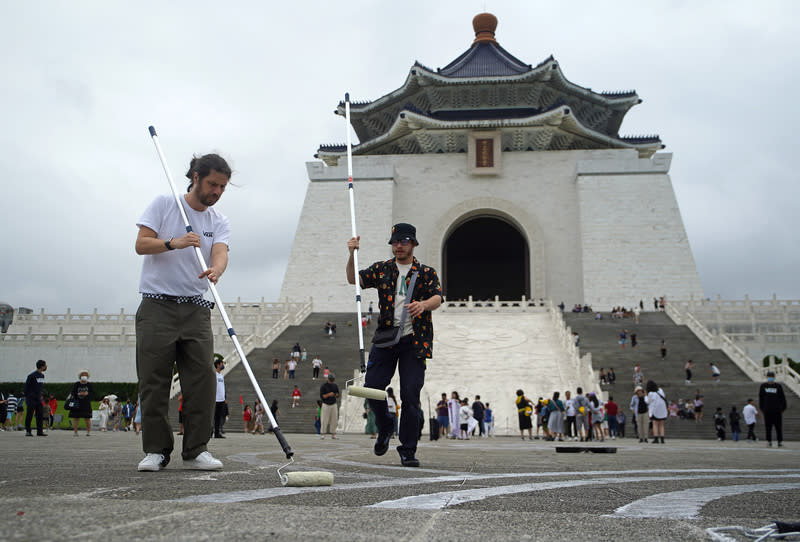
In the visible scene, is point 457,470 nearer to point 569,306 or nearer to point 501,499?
point 501,499

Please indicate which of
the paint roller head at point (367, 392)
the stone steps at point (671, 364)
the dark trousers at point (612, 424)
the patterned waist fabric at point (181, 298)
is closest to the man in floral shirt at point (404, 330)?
the paint roller head at point (367, 392)

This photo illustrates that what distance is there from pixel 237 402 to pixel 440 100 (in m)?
23.2

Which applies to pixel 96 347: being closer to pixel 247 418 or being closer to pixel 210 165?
pixel 247 418

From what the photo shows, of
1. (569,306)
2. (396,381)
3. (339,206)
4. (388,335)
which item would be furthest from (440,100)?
(388,335)

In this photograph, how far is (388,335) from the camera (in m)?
4.63

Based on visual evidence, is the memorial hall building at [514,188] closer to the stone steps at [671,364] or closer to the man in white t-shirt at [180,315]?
the stone steps at [671,364]

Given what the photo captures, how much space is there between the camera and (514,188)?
1378 inches

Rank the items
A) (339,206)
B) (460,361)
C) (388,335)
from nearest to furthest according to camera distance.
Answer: (388,335) → (460,361) → (339,206)

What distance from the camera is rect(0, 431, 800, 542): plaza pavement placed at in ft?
5.45

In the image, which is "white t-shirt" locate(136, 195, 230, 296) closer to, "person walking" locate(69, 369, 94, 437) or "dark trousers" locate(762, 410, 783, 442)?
"person walking" locate(69, 369, 94, 437)

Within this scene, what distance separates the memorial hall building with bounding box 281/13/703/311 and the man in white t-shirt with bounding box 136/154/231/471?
94.5 ft

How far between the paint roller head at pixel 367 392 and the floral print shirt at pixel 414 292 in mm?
360

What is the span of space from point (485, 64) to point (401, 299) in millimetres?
34591

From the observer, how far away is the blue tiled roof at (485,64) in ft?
120
